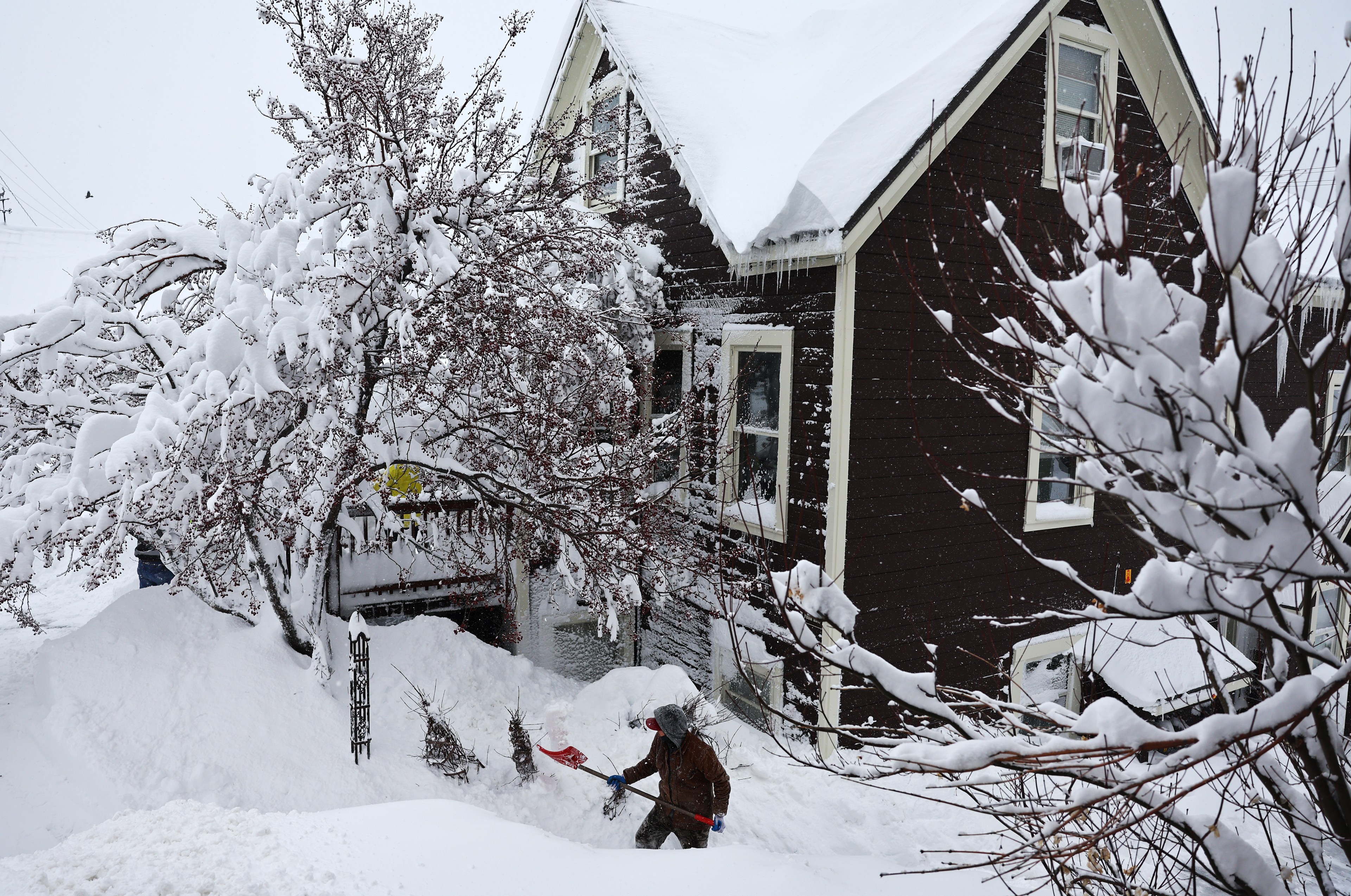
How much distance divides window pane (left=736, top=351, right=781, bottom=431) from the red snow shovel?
402 centimetres

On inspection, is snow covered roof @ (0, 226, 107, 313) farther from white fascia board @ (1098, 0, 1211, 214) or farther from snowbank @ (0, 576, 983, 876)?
white fascia board @ (1098, 0, 1211, 214)

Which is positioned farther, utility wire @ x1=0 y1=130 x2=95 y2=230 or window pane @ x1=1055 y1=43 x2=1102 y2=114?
utility wire @ x1=0 y1=130 x2=95 y2=230

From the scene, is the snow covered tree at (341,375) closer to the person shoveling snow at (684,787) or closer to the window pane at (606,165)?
the person shoveling snow at (684,787)

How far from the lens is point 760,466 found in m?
9.09

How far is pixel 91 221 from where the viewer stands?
80.4 metres

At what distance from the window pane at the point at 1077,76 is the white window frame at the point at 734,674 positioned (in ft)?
24.0

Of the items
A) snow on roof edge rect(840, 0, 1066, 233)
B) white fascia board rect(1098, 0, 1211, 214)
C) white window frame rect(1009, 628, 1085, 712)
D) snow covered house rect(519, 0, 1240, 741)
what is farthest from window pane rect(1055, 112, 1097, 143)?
white window frame rect(1009, 628, 1085, 712)

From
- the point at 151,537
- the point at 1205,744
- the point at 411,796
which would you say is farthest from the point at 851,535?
the point at 151,537

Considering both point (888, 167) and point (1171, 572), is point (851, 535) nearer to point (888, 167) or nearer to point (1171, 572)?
point (888, 167)

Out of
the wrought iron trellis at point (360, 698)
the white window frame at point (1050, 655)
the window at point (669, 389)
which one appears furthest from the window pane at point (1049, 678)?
the wrought iron trellis at point (360, 698)

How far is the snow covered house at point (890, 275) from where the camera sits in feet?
25.6

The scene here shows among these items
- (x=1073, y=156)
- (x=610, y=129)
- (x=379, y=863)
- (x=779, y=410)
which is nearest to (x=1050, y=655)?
(x=779, y=410)

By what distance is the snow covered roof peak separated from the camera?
7.69 metres

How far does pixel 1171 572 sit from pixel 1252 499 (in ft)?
0.99
